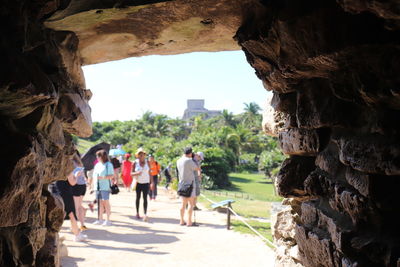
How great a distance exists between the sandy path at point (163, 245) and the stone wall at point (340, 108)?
329 centimetres

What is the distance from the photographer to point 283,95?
2814 millimetres

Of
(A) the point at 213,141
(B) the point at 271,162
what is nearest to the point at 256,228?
(B) the point at 271,162

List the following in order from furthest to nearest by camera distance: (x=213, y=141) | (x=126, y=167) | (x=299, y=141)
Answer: (x=213, y=141) < (x=126, y=167) < (x=299, y=141)

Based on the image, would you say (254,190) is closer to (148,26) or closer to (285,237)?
(285,237)

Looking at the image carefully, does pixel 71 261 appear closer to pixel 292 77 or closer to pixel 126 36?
pixel 126 36

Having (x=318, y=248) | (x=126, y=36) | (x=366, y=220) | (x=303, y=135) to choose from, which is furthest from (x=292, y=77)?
(x=126, y=36)

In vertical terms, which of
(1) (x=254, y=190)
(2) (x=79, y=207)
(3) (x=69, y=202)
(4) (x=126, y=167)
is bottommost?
(1) (x=254, y=190)

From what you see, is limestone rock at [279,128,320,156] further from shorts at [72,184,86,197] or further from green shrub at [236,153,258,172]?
green shrub at [236,153,258,172]

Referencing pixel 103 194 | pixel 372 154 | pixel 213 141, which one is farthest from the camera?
pixel 213 141

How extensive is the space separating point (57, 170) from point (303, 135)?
6.74 ft

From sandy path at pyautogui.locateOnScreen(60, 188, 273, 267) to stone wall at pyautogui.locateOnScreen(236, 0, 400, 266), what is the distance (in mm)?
3291

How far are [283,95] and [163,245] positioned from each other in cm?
436

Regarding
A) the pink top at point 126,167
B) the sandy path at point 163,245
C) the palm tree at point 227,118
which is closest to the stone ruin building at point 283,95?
the sandy path at point 163,245

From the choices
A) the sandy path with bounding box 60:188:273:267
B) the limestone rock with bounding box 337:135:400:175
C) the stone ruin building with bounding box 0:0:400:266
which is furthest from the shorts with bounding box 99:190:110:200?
the limestone rock with bounding box 337:135:400:175
